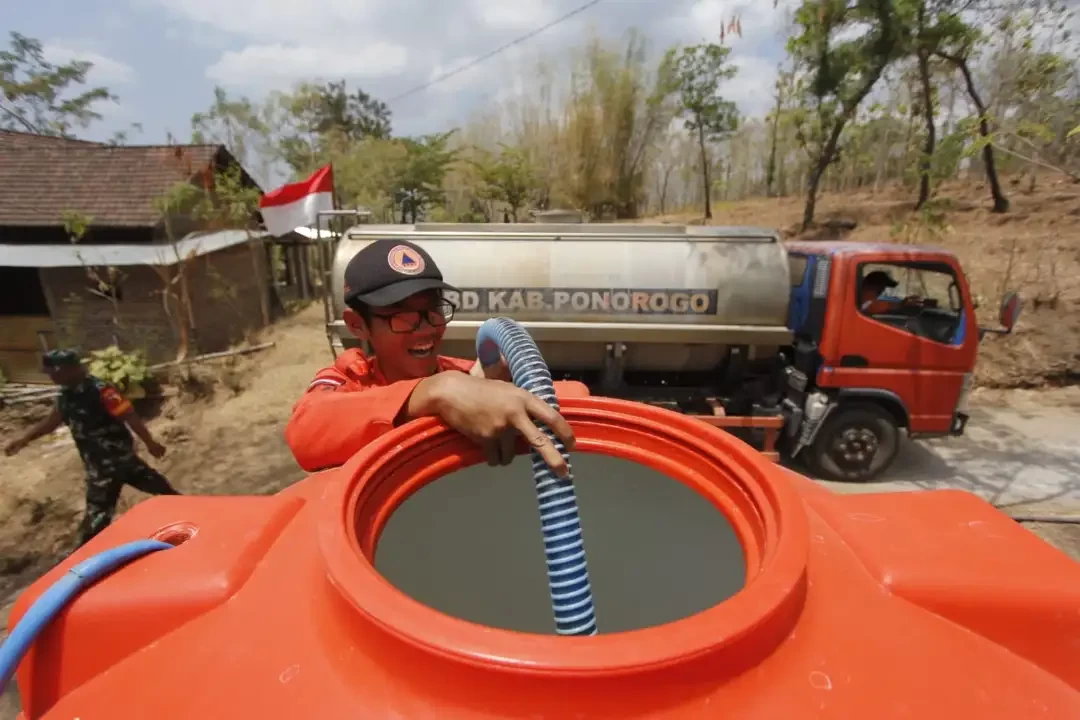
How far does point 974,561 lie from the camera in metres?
1.02

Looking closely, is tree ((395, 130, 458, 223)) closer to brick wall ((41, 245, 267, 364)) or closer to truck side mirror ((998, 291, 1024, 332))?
brick wall ((41, 245, 267, 364))

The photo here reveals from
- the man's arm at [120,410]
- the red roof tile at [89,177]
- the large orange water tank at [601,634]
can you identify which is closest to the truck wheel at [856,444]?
the large orange water tank at [601,634]

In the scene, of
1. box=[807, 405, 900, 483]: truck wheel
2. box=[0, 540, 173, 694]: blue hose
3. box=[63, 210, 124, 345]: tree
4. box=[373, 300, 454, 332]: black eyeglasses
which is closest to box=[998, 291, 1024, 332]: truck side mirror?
box=[807, 405, 900, 483]: truck wheel

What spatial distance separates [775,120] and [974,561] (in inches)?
992

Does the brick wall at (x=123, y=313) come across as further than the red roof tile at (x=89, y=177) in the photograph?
No

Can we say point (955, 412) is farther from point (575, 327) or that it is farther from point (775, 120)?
point (775, 120)

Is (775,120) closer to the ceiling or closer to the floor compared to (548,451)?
closer to the ceiling

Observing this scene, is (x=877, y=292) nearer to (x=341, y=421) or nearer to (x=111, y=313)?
(x=341, y=421)

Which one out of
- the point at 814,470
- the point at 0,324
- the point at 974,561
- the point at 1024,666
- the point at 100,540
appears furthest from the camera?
the point at 0,324

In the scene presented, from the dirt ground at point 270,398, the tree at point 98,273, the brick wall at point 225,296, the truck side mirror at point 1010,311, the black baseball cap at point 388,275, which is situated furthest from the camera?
the brick wall at point 225,296

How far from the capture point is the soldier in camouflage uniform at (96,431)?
13.8ft

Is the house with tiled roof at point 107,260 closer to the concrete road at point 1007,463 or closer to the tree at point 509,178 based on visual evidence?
the tree at point 509,178

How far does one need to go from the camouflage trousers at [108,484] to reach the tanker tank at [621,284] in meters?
2.33

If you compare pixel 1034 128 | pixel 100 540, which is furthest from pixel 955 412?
pixel 100 540
